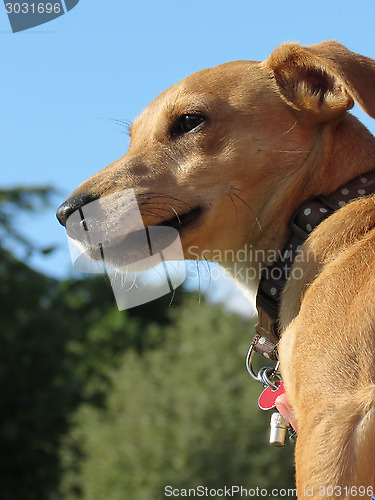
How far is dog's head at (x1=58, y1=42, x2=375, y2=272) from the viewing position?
3566 millimetres

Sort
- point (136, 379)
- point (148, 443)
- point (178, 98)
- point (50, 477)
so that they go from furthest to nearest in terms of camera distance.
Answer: point (50, 477) < point (136, 379) < point (148, 443) < point (178, 98)

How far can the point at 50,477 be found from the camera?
2741 centimetres

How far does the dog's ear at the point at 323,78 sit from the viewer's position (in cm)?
326

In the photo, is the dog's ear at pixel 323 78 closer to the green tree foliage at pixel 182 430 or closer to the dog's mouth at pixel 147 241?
the dog's mouth at pixel 147 241

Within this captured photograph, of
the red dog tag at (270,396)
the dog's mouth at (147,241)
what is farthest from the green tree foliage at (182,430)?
the dog's mouth at (147,241)

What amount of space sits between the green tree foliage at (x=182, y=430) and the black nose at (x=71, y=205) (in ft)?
64.9

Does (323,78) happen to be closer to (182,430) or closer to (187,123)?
(187,123)

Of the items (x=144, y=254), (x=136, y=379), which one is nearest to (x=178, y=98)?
(x=144, y=254)

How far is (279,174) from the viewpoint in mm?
3609

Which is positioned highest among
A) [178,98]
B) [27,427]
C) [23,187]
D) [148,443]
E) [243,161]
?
[178,98]

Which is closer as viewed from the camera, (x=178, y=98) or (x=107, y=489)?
(x=178, y=98)

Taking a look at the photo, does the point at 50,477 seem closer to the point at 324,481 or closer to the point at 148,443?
the point at 148,443

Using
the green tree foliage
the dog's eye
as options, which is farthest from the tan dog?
the green tree foliage

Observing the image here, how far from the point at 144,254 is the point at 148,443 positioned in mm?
20376
